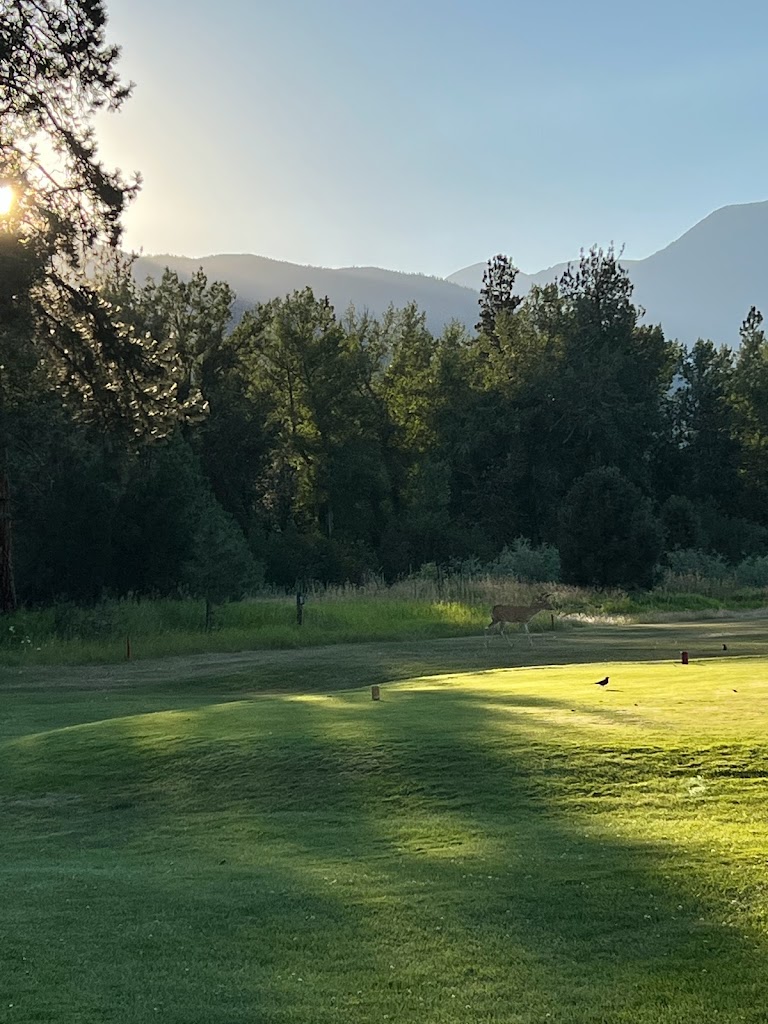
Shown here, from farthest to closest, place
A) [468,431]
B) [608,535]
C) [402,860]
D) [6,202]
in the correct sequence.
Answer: [468,431] → [608,535] → [6,202] → [402,860]

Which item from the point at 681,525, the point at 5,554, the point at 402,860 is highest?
the point at 681,525

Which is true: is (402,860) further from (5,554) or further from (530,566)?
(530,566)

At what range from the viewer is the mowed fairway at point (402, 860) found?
192 inches

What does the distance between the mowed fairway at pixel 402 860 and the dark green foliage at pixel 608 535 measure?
104 ft

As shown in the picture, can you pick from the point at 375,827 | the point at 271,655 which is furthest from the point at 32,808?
the point at 271,655

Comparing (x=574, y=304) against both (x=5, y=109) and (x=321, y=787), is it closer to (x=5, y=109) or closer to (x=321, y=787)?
(x=5, y=109)

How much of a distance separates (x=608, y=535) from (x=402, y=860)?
133 ft

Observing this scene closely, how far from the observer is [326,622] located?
108 feet

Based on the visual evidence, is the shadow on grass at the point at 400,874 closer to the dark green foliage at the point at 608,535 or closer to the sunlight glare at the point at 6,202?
the sunlight glare at the point at 6,202

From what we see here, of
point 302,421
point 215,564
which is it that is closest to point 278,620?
point 215,564

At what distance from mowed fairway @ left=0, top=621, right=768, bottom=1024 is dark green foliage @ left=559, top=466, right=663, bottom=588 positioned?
31668 mm

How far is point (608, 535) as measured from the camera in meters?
46.8

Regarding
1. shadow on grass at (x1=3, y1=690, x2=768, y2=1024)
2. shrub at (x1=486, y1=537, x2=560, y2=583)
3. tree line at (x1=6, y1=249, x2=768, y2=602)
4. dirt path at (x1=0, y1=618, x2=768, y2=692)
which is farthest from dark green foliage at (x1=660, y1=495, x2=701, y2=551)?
shadow on grass at (x1=3, y1=690, x2=768, y2=1024)

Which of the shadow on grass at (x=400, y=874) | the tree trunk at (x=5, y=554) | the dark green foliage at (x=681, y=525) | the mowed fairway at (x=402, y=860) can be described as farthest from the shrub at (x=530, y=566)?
the shadow on grass at (x=400, y=874)
